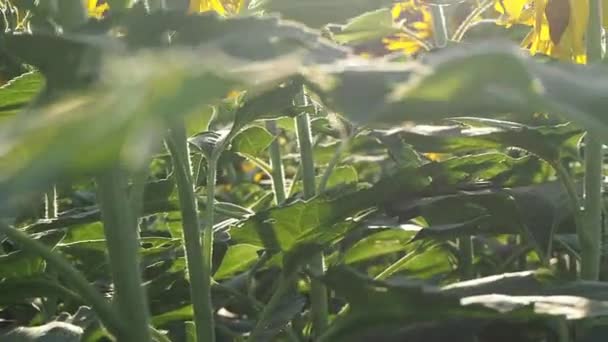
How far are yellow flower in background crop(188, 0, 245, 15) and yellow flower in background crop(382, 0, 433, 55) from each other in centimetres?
53

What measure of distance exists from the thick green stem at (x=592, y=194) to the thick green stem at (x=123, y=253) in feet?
1.42

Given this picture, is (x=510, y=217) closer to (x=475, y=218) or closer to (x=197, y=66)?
(x=475, y=218)

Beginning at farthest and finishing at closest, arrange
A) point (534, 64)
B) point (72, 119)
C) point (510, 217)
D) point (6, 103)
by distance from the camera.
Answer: point (510, 217)
point (6, 103)
point (534, 64)
point (72, 119)

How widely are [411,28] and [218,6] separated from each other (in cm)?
151

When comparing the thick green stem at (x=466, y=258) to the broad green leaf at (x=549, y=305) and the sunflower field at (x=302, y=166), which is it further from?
the broad green leaf at (x=549, y=305)

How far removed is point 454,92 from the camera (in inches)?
12.6

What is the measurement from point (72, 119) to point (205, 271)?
564mm

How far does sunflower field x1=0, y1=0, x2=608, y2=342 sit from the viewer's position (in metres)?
0.29

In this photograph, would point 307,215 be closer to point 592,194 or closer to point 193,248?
point 193,248

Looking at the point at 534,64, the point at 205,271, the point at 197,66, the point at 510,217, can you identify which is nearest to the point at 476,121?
the point at 510,217

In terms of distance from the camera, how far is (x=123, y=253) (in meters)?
0.67

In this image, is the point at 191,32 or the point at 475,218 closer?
the point at 191,32

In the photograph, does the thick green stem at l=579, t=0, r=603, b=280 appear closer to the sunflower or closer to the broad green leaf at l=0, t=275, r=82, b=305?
the sunflower

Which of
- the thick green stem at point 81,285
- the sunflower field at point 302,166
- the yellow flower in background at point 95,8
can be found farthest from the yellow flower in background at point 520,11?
the thick green stem at point 81,285
